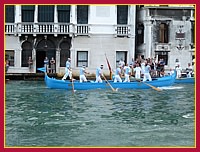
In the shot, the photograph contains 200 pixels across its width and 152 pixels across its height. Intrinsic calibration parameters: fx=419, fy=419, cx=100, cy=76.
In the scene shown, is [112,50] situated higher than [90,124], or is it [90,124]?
[112,50]

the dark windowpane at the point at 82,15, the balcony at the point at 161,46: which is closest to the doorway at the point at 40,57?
the dark windowpane at the point at 82,15

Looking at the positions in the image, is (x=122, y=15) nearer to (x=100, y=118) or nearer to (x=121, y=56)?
(x=121, y=56)

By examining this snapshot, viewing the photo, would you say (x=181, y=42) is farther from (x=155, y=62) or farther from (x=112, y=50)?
(x=112, y=50)

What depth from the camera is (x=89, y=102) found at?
41.5ft

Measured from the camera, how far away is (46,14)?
21516 mm

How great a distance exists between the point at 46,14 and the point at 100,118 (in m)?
12.8

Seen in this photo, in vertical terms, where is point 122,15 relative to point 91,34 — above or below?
above

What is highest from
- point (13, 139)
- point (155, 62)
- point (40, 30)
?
point (40, 30)

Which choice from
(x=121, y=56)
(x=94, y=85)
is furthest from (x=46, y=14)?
(x=94, y=85)

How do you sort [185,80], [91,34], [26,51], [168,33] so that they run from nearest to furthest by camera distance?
[185,80], [91,34], [26,51], [168,33]

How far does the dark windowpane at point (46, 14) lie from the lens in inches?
844

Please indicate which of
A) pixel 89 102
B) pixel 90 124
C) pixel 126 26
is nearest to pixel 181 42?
pixel 126 26

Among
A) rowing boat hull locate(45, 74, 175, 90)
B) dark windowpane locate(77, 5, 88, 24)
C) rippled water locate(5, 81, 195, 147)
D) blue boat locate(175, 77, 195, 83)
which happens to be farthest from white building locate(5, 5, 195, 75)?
rippled water locate(5, 81, 195, 147)

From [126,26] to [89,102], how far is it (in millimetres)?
9867
